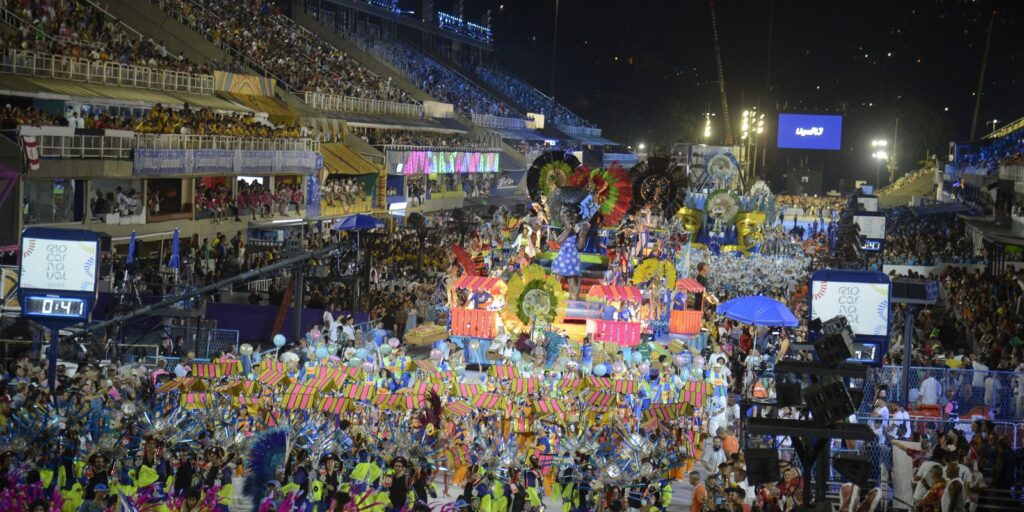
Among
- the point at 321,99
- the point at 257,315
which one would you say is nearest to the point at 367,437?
the point at 257,315

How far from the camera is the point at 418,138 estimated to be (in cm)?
5503

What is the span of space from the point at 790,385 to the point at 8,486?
7.47m

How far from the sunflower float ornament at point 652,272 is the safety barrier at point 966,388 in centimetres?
724

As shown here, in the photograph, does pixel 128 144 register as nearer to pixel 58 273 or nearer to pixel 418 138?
pixel 58 273

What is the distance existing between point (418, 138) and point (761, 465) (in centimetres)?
4515

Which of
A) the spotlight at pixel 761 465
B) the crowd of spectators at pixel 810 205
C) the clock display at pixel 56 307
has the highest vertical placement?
the crowd of spectators at pixel 810 205

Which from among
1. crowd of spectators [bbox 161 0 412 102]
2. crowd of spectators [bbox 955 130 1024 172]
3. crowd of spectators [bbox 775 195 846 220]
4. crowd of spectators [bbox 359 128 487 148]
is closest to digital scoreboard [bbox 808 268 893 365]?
crowd of spectators [bbox 955 130 1024 172]

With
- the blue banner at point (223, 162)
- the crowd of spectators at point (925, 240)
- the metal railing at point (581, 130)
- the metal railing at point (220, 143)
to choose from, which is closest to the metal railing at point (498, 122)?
the metal railing at point (581, 130)

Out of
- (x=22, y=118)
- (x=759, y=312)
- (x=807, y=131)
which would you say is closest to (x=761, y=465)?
(x=759, y=312)

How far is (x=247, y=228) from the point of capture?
3575 cm

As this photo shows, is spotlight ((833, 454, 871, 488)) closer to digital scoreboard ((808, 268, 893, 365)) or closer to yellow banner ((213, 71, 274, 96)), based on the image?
digital scoreboard ((808, 268, 893, 365))

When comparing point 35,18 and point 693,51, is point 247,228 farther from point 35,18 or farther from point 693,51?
point 693,51

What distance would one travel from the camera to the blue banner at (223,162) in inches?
1174

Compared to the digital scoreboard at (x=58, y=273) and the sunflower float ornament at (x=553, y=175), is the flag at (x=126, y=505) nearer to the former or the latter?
the digital scoreboard at (x=58, y=273)
